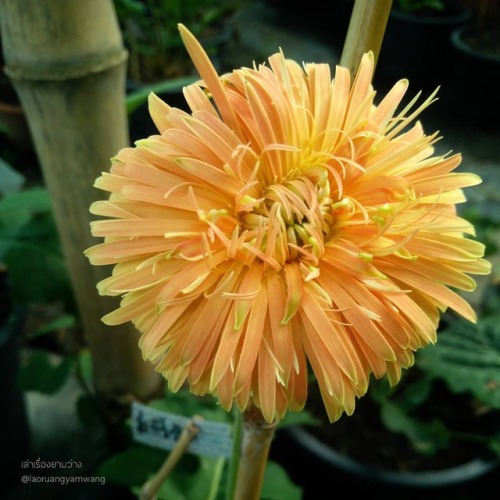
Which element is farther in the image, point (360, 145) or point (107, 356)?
point (107, 356)

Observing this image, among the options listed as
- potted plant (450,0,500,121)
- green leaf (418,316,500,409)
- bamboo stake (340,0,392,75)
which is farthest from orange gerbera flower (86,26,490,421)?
potted plant (450,0,500,121)

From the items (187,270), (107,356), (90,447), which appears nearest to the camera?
(187,270)

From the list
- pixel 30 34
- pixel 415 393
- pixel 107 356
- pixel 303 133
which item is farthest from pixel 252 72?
pixel 415 393

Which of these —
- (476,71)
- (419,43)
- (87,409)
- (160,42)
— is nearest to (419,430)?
(87,409)

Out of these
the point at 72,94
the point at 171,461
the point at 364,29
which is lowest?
the point at 171,461

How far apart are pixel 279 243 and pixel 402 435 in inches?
23.9

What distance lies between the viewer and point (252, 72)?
0.25 m

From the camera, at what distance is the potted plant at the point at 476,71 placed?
169 cm

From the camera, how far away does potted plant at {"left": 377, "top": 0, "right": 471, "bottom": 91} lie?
1826 millimetres

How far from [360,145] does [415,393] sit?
0.53 metres

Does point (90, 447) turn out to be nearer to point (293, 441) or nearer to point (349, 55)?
point (293, 441)

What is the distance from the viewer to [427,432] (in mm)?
677

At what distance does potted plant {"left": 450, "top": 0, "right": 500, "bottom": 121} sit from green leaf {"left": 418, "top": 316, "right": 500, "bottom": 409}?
1217 mm

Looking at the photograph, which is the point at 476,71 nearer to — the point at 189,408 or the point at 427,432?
the point at 427,432
